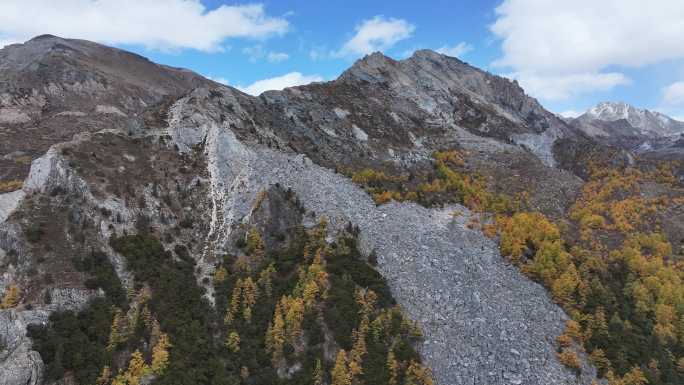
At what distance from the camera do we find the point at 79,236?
42.2m

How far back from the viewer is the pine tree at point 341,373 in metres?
→ 35.8

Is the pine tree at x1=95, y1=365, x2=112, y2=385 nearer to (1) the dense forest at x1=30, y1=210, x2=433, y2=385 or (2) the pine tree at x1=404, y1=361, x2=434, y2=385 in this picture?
(1) the dense forest at x1=30, y1=210, x2=433, y2=385

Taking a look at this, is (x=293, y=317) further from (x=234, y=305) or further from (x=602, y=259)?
(x=602, y=259)

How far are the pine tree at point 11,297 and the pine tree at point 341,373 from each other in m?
27.1

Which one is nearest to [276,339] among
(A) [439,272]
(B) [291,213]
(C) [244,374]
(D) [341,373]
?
(C) [244,374]

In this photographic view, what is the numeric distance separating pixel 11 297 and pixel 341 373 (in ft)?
92.2

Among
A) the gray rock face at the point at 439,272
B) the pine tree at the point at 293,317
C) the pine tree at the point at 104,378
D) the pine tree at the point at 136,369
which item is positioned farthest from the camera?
the gray rock face at the point at 439,272

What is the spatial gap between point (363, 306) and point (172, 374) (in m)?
17.9

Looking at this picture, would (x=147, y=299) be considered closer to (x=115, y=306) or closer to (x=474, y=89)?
(x=115, y=306)

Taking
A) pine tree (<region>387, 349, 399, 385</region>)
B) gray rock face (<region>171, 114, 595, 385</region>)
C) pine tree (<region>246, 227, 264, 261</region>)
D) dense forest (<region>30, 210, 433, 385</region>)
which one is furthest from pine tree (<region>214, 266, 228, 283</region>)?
pine tree (<region>387, 349, 399, 385</region>)

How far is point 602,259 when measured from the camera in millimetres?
61656

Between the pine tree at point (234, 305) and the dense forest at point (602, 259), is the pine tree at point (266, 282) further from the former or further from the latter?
the dense forest at point (602, 259)

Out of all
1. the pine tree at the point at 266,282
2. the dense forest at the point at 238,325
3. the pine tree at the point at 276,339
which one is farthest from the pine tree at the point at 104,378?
the pine tree at the point at 266,282

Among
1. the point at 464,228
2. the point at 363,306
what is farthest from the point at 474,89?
the point at 363,306
